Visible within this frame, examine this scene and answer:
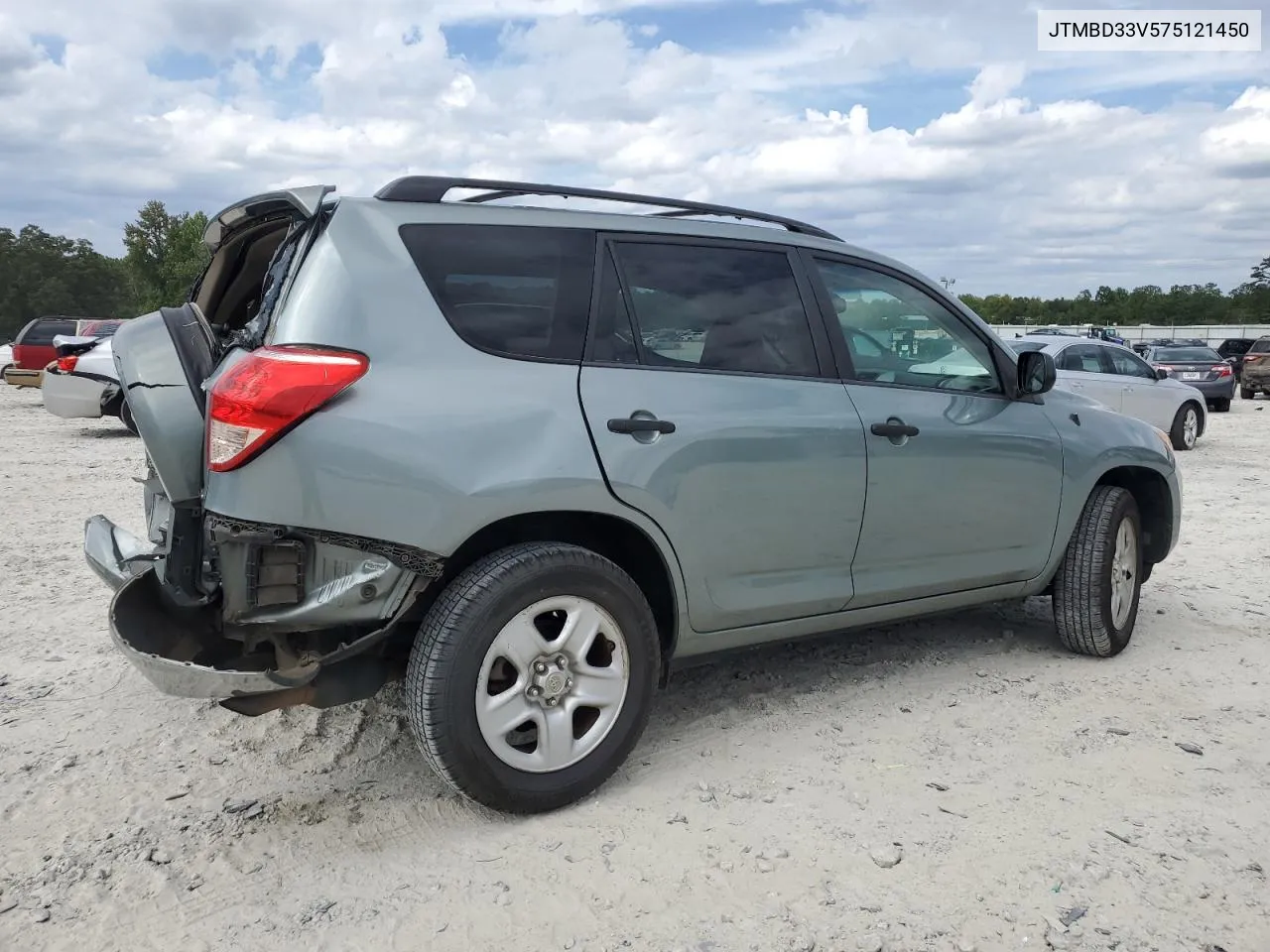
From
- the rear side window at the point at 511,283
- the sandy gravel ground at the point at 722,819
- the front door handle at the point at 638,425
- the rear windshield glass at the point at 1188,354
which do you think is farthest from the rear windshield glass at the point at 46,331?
the rear windshield glass at the point at 1188,354

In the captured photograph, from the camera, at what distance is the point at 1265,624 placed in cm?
521

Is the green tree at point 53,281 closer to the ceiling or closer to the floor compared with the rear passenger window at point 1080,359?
closer to the ceiling

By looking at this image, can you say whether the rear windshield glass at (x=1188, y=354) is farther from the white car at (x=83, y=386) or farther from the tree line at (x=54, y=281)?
the tree line at (x=54, y=281)

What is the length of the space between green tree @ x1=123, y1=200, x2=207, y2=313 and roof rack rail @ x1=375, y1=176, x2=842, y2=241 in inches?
1847

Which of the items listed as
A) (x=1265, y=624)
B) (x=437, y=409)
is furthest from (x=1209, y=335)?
(x=437, y=409)

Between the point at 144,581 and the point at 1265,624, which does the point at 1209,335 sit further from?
the point at 144,581

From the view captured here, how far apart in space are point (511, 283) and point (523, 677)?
121 cm

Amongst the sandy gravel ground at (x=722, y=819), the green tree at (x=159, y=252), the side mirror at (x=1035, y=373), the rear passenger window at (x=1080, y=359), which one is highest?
the green tree at (x=159, y=252)

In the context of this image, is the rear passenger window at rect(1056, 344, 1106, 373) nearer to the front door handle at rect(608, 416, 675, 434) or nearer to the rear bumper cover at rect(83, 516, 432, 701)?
the front door handle at rect(608, 416, 675, 434)

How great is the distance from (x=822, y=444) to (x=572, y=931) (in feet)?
5.98

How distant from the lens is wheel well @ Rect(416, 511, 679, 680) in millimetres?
3094

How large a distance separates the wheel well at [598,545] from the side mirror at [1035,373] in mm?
1895

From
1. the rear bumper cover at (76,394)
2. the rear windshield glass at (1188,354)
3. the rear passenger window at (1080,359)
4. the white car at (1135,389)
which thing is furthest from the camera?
the rear windshield glass at (1188,354)

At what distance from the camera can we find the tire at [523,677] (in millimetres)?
2873
